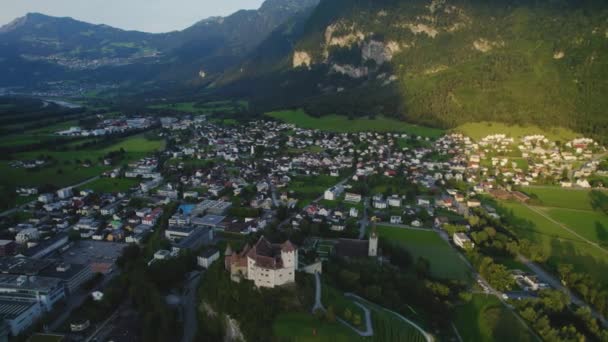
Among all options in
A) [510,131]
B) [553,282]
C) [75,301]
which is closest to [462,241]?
[553,282]

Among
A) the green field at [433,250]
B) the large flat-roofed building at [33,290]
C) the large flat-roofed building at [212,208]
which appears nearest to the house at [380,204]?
the green field at [433,250]

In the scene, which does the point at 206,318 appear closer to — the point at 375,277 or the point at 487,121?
the point at 375,277

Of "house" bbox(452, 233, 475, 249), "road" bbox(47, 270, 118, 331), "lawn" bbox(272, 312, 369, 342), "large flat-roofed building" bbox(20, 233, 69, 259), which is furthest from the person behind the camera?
"house" bbox(452, 233, 475, 249)

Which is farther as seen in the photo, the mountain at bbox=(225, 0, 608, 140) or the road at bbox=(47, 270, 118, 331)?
the mountain at bbox=(225, 0, 608, 140)

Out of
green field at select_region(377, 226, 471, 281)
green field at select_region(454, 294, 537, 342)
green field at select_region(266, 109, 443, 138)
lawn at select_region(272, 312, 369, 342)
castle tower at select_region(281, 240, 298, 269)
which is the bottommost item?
green field at select_region(454, 294, 537, 342)

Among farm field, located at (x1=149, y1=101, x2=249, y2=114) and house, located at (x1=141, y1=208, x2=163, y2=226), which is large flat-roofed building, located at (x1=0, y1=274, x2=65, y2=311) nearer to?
house, located at (x1=141, y1=208, x2=163, y2=226)

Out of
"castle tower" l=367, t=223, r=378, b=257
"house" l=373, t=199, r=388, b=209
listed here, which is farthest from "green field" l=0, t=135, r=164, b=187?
"castle tower" l=367, t=223, r=378, b=257

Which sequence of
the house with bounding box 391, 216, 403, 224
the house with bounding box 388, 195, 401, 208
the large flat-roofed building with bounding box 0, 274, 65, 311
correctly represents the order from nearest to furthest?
the large flat-roofed building with bounding box 0, 274, 65, 311, the house with bounding box 391, 216, 403, 224, the house with bounding box 388, 195, 401, 208

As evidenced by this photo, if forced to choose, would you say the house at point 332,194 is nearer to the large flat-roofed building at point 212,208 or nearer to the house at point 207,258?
the large flat-roofed building at point 212,208

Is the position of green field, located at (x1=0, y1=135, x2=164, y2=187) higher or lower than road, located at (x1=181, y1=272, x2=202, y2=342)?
higher
